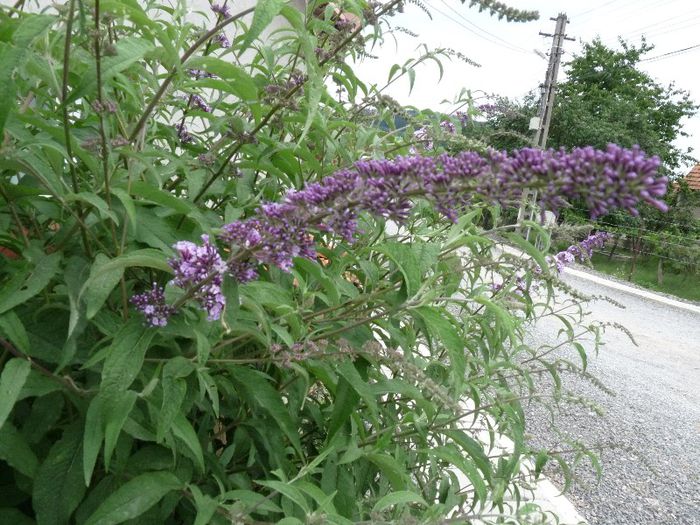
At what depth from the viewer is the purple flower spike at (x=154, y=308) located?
3.31 ft

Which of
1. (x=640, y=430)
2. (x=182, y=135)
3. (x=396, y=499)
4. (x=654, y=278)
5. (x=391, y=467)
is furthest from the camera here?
(x=654, y=278)

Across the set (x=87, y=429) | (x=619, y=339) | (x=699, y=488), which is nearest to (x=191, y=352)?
(x=87, y=429)

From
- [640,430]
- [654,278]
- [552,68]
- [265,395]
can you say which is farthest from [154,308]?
[552,68]

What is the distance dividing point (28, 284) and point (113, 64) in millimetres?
401

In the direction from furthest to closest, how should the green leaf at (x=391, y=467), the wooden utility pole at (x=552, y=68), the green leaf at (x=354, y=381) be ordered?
the wooden utility pole at (x=552, y=68)
the green leaf at (x=391, y=467)
the green leaf at (x=354, y=381)

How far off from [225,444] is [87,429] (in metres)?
0.61

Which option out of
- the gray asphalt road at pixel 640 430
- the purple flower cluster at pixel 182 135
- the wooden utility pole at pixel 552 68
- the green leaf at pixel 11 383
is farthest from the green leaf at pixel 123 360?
the wooden utility pole at pixel 552 68

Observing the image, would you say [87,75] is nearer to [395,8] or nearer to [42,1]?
[395,8]

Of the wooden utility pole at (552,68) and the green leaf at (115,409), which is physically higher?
the wooden utility pole at (552,68)

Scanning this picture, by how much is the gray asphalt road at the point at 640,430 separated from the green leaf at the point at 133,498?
149 centimetres

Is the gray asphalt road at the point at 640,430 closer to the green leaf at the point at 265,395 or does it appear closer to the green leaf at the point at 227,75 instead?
the green leaf at the point at 265,395

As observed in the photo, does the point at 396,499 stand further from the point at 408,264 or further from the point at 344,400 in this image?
the point at 408,264

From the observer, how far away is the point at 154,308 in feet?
3.34

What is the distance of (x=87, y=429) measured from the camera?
1.01m
